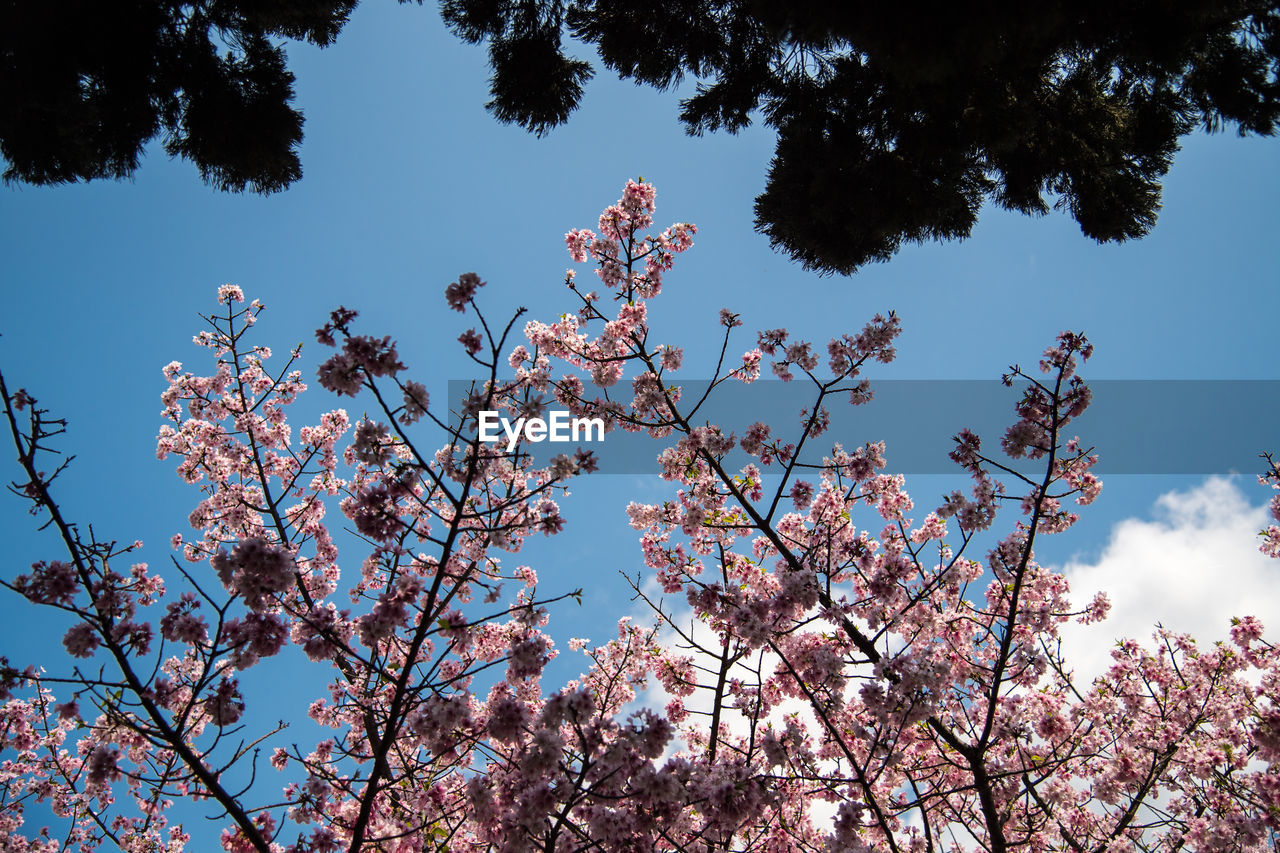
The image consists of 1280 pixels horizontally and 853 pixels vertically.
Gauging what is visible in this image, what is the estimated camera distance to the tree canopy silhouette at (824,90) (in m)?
3.83

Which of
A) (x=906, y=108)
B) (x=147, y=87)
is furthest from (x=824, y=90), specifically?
(x=147, y=87)

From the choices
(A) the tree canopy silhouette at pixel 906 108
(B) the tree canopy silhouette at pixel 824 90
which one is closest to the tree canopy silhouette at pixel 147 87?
(B) the tree canopy silhouette at pixel 824 90

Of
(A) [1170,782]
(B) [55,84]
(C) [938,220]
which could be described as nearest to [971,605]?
(A) [1170,782]

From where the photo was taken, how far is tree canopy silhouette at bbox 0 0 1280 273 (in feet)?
12.6

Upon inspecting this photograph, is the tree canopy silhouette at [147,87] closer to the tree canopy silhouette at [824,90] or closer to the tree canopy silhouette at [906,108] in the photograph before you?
the tree canopy silhouette at [824,90]

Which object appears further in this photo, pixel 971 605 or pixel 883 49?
pixel 971 605

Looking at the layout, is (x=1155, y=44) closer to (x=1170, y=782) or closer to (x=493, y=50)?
(x=493, y=50)

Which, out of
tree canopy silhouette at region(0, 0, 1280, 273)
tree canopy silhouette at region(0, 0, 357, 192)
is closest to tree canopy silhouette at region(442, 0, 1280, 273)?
tree canopy silhouette at region(0, 0, 1280, 273)

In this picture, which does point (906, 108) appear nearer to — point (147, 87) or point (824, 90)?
point (824, 90)

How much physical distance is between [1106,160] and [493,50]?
5.71 m

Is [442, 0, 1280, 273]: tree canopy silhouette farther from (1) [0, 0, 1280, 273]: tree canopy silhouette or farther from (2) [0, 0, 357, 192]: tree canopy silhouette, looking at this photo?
(2) [0, 0, 357, 192]: tree canopy silhouette

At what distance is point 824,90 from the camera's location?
5.61 metres

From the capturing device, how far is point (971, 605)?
231 inches

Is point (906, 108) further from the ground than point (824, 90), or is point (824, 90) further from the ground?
point (824, 90)
